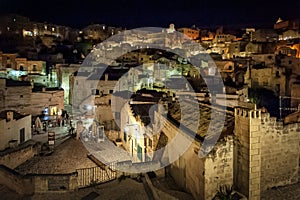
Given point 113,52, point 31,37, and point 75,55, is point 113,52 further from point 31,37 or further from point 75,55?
point 31,37

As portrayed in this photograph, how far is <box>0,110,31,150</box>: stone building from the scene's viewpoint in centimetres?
1777

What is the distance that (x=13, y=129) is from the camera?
1873cm

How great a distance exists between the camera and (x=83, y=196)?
12.1 meters

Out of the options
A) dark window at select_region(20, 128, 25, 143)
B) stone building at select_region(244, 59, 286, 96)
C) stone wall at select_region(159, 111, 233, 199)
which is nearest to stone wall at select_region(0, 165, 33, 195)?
dark window at select_region(20, 128, 25, 143)

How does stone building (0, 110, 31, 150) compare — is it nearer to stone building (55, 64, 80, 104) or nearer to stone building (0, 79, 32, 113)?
stone building (0, 79, 32, 113)

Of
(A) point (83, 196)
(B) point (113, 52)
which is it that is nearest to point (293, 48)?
(B) point (113, 52)

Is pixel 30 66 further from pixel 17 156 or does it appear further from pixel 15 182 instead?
pixel 15 182

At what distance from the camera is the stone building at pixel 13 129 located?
1777 centimetres

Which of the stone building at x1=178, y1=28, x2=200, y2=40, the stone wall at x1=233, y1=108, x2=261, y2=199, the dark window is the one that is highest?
the stone building at x1=178, y1=28, x2=200, y2=40

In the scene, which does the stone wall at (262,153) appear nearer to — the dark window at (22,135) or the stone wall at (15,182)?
the stone wall at (15,182)

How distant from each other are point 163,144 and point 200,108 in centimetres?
261

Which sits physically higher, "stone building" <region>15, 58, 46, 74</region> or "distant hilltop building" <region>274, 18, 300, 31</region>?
"distant hilltop building" <region>274, 18, 300, 31</region>

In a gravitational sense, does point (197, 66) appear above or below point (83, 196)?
above

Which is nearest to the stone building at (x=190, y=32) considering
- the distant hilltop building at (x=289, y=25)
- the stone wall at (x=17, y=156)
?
the distant hilltop building at (x=289, y=25)
